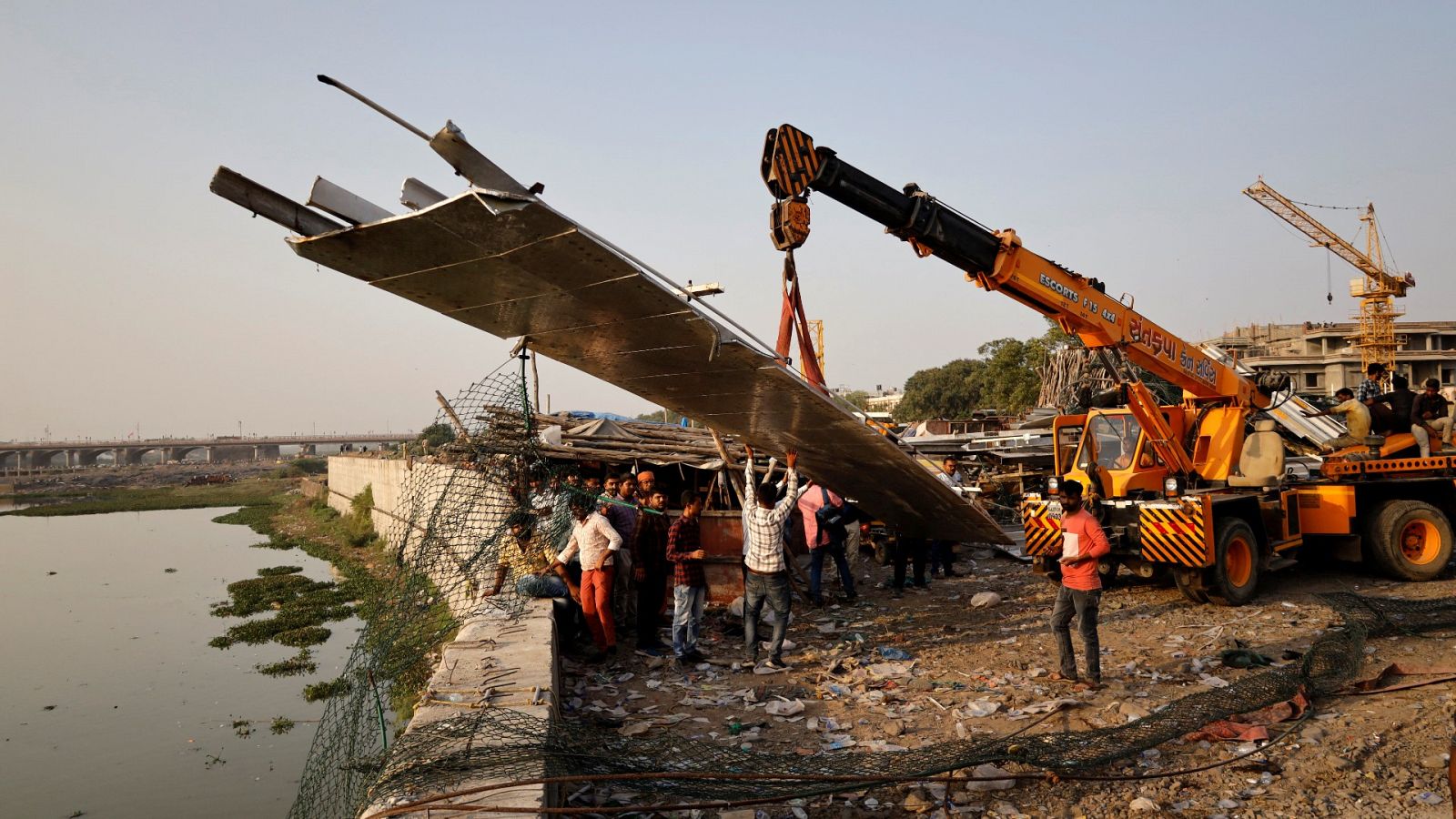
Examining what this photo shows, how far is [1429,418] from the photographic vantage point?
1012 centimetres

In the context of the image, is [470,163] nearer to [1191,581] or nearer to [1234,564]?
[1191,581]

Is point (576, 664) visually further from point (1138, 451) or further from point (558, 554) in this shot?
point (1138, 451)

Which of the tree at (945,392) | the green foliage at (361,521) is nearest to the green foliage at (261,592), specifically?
the green foliage at (361,521)

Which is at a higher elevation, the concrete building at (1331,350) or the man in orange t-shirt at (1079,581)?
the concrete building at (1331,350)

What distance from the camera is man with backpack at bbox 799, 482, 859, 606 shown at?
9375 mm

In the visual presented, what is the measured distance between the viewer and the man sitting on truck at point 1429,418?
9938mm

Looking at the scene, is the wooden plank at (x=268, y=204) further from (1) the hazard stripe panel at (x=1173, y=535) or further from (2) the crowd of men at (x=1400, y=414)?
(2) the crowd of men at (x=1400, y=414)

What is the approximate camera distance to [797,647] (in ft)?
25.0

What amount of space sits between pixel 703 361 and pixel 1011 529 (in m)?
9.83

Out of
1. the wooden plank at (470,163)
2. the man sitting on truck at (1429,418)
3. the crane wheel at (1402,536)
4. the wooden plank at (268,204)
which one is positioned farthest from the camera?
the man sitting on truck at (1429,418)

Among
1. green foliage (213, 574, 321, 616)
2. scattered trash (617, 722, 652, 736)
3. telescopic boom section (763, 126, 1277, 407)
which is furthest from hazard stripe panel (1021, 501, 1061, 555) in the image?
green foliage (213, 574, 321, 616)

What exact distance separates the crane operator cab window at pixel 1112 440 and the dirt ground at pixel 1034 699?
4.99ft

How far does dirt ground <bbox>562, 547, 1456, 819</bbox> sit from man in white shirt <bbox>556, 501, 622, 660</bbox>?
0.31 m

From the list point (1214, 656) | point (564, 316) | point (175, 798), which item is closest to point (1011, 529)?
point (1214, 656)
